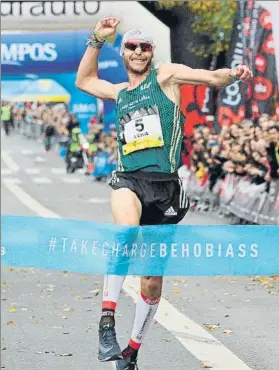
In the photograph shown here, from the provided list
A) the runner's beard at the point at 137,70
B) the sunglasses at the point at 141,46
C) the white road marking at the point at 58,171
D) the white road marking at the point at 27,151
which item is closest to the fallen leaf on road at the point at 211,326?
the runner's beard at the point at 137,70

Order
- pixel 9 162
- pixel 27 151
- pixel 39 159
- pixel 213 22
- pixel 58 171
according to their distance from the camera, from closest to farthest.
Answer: pixel 213 22 < pixel 58 171 < pixel 9 162 < pixel 39 159 < pixel 27 151

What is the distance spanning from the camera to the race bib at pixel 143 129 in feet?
22.5

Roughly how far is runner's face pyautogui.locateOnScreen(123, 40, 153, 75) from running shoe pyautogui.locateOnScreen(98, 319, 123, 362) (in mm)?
1363

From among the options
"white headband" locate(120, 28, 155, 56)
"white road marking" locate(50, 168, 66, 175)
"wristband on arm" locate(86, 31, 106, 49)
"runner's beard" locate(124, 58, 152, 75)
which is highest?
"white headband" locate(120, 28, 155, 56)

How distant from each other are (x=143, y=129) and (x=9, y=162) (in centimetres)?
3926

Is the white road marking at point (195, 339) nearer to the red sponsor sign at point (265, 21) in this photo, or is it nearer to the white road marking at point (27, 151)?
the red sponsor sign at point (265, 21)

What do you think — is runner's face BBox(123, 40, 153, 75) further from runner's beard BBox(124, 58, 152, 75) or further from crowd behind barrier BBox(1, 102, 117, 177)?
crowd behind barrier BBox(1, 102, 117, 177)

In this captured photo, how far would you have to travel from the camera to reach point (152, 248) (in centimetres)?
666

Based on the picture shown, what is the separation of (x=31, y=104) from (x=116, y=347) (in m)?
66.2

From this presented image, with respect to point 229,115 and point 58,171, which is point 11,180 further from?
point 229,115

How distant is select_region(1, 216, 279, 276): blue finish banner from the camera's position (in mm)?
6652

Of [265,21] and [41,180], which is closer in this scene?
[265,21]

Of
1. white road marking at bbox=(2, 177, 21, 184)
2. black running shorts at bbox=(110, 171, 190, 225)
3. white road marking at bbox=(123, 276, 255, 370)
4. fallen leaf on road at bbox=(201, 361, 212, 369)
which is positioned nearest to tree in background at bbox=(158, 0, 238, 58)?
white road marking at bbox=(123, 276, 255, 370)

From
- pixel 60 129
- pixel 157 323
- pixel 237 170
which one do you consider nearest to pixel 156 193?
pixel 157 323
